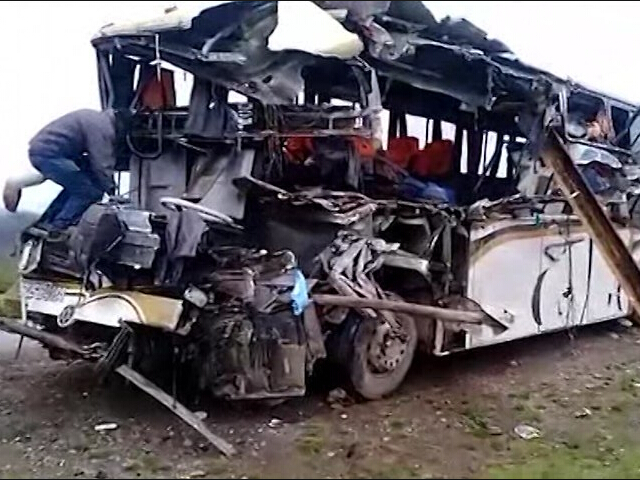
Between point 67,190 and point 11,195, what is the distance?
485mm

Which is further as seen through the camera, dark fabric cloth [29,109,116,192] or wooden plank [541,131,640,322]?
wooden plank [541,131,640,322]

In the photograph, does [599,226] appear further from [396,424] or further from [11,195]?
[11,195]

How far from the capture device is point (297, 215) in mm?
6430

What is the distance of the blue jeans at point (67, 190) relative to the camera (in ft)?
19.6

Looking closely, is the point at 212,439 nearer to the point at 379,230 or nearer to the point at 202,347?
the point at 202,347

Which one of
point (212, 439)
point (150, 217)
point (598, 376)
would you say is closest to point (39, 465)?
point (212, 439)

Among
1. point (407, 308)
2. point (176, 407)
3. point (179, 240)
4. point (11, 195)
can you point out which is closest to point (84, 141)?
point (11, 195)

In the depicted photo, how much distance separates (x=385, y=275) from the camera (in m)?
6.80

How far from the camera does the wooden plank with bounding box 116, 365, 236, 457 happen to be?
534 cm

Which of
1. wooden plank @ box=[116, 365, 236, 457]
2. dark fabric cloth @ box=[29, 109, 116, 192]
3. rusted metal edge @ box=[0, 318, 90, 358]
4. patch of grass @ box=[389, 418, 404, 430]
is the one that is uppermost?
dark fabric cloth @ box=[29, 109, 116, 192]

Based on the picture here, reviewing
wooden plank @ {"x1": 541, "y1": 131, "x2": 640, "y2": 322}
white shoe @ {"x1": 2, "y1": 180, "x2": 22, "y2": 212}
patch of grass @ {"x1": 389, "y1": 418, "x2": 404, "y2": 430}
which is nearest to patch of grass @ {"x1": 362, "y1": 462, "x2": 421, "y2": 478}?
patch of grass @ {"x1": 389, "y1": 418, "x2": 404, "y2": 430}

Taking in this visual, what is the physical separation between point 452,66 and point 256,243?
1.94 metres

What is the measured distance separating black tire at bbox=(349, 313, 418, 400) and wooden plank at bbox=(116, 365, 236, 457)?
52.0 inches

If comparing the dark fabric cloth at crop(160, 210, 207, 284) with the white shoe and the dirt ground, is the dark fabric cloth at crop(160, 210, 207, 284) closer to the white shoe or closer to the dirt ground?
the dirt ground
